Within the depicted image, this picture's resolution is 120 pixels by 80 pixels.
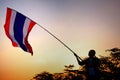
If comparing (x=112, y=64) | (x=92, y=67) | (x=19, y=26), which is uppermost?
(x=19, y=26)

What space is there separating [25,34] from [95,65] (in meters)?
1.11

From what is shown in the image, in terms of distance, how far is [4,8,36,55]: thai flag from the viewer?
3.93 metres

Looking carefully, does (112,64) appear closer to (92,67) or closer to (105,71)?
(105,71)

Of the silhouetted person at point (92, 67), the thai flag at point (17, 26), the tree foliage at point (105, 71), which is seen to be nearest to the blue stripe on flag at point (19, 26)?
the thai flag at point (17, 26)

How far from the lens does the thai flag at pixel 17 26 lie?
155 inches

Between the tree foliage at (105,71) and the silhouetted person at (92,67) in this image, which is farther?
the tree foliage at (105,71)

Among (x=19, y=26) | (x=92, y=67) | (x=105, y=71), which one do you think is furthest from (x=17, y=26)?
(x=105, y=71)

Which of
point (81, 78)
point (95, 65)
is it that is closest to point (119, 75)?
point (81, 78)

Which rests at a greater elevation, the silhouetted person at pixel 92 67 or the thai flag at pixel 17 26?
the thai flag at pixel 17 26

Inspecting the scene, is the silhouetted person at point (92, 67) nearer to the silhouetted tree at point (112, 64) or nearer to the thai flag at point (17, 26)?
the thai flag at point (17, 26)

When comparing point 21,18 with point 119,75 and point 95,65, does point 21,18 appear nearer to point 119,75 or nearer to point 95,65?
point 95,65

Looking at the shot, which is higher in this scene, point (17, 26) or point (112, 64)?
point (17, 26)

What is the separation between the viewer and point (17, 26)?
4.04 metres

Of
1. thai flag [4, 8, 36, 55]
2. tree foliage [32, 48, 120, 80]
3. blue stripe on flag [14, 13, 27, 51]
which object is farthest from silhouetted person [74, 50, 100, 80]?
tree foliage [32, 48, 120, 80]
